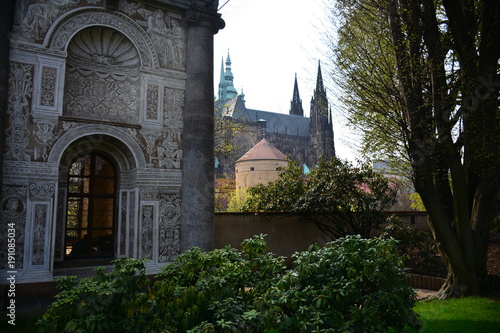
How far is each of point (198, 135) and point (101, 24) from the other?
3112 millimetres

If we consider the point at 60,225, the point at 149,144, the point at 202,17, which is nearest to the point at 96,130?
the point at 149,144

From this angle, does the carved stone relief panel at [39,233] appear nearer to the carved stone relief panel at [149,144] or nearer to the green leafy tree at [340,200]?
the carved stone relief panel at [149,144]

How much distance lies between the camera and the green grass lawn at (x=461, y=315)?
19.3 ft

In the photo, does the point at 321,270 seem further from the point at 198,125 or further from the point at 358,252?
the point at 198,125

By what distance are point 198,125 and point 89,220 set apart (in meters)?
3.20

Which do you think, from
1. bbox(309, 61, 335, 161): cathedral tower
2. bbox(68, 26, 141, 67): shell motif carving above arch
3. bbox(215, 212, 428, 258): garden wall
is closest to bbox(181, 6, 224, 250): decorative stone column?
bbox(68, 26, 141, 67): shell motif carving above arch

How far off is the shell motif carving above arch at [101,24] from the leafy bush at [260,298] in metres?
5.52

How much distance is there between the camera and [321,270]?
4.16 m

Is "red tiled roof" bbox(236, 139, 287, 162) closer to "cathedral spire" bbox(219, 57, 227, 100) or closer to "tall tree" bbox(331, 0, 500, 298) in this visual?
"tall tree" bbox(331, 0, 500, 298)

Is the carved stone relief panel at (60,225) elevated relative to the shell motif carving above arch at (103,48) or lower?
lower

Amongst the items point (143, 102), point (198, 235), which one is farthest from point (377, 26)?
point (198, 235)

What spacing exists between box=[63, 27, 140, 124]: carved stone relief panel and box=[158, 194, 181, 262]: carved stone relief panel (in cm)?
193

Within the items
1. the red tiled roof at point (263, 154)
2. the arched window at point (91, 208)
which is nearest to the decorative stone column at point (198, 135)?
the arched window at point (91, 208)

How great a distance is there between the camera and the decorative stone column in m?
8.66
